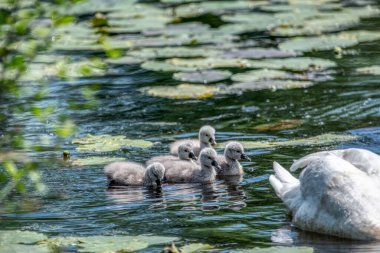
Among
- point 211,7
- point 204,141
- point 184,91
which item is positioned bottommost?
point 204,141

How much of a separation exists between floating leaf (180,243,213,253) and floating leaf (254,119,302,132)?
498 cm

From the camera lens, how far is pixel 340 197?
8.12 m

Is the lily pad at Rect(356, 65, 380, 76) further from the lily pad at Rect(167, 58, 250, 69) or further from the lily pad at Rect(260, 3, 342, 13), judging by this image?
the lily pad at Rect(260, 3, 342, 13)

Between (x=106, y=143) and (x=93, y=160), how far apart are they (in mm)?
729

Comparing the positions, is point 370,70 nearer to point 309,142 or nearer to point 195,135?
point 195,135

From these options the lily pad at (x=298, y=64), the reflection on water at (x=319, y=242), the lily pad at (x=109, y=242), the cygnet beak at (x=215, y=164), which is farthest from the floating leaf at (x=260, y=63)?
the lily pad at (x=109, y=242)

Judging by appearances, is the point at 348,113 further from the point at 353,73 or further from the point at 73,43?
the point at 73,43

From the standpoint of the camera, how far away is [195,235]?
839 cm

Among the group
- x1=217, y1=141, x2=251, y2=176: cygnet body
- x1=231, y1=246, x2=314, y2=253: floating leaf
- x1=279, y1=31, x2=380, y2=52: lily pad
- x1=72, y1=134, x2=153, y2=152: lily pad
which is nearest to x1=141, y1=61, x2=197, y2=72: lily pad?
x1=279, y1=31, x2=380, y2=52: lily pad

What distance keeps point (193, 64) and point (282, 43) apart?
2.04 m

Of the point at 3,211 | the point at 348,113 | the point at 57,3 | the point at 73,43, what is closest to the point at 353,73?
the point at 348,113

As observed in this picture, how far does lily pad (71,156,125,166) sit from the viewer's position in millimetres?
11234

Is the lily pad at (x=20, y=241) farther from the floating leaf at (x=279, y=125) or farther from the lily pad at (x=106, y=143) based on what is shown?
→ the floating leaf at (x=279, y=125)

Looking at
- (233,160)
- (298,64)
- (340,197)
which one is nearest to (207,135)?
(233,160)
